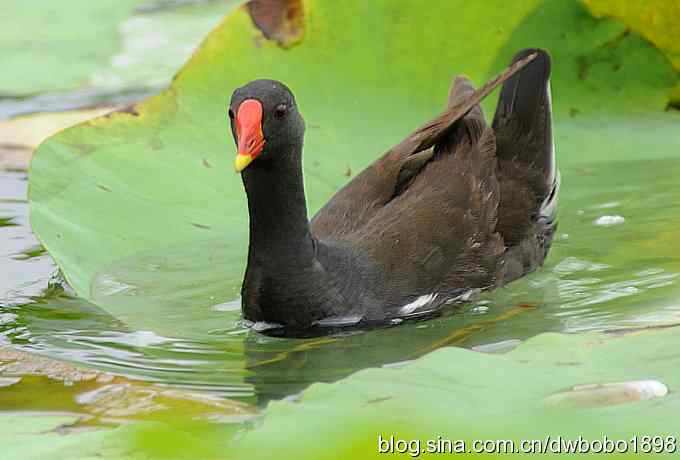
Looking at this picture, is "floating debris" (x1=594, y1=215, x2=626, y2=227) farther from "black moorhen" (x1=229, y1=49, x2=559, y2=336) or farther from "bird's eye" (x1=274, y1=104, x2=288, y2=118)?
"bird's eye" (x1=274, y1=104, x2=288, y2=118)

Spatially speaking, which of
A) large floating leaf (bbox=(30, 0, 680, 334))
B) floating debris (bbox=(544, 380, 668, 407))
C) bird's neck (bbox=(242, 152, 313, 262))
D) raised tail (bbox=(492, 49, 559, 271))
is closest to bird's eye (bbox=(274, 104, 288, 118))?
bird's neck (bbox=(242, 152, 313, 262))

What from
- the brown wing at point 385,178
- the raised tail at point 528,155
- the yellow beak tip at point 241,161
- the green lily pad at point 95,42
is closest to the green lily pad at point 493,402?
the yellow beak tip at point 241,161

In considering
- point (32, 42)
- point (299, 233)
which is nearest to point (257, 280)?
point (299, 233)

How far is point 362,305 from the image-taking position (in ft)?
9.52

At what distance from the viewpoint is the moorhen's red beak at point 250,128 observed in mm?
2566

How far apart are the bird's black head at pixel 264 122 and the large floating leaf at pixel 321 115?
21.0 inches

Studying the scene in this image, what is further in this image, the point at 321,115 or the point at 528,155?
the point at 321,115

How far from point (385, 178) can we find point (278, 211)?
450mm

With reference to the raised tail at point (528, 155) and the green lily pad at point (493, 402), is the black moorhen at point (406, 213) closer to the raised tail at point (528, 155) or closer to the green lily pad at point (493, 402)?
the raised tail at point (528, 155)

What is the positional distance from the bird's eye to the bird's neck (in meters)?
0.11

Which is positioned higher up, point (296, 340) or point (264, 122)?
point (264, 122)

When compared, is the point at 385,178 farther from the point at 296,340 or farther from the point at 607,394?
the point at 607,394

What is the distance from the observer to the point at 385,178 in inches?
124

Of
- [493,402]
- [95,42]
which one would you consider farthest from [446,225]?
[95,42]
